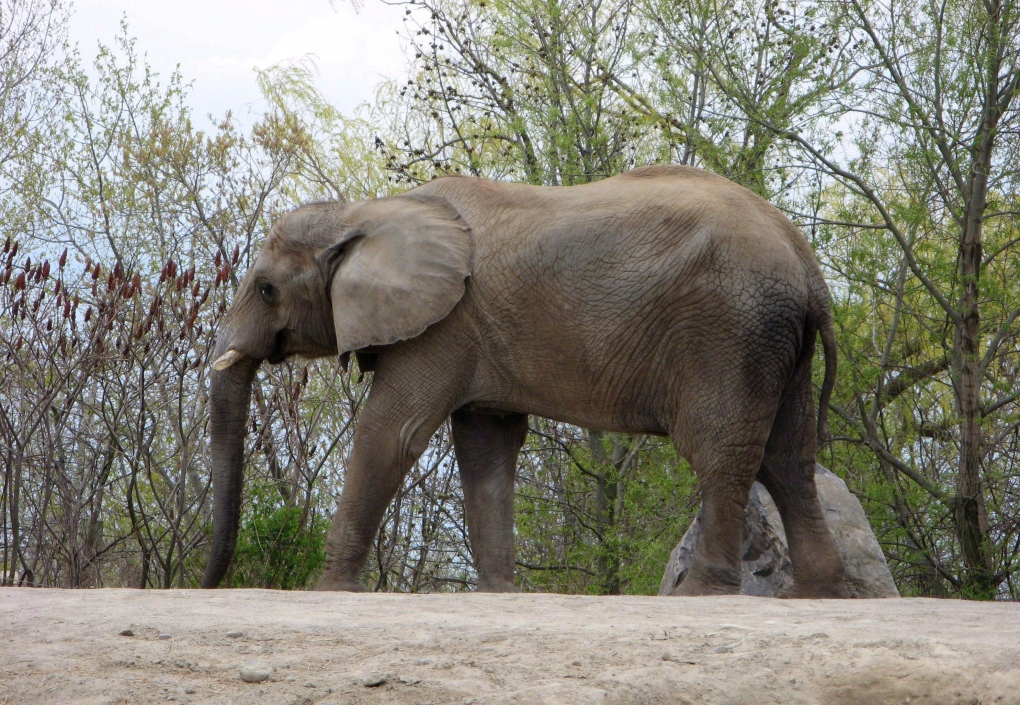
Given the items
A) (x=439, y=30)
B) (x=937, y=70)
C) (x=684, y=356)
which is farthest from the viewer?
(x=439, y=30)

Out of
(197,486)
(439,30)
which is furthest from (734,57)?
(197,486)

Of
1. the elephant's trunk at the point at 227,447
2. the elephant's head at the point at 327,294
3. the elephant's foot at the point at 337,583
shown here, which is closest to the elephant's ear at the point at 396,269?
the elephant's head at the point at 327,294

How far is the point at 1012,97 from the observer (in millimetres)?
9961

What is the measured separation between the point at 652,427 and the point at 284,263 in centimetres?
237

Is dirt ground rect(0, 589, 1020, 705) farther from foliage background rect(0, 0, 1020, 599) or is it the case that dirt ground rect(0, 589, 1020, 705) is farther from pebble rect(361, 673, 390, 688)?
foliage background rect(0, 0, 1020, 599)

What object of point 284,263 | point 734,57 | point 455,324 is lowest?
point 455,324

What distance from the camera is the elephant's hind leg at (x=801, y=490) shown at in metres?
6.34

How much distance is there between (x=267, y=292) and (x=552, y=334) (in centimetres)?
183

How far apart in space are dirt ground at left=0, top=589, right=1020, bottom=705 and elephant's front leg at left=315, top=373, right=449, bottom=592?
5.66 feet

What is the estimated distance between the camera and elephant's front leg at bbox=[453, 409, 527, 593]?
7.10 meters

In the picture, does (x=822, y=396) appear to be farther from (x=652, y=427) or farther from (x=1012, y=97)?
(x=1012, y=97)

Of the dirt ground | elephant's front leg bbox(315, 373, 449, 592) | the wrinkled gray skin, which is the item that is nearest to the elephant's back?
the wrinkled gray skin

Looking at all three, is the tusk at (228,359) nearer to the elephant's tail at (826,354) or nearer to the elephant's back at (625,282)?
the elephant's back at (625,282)

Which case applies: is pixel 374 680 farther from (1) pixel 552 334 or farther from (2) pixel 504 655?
(1) pixel 552 334
